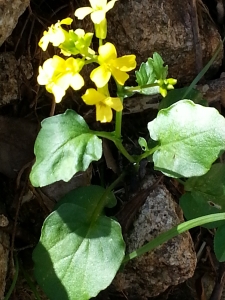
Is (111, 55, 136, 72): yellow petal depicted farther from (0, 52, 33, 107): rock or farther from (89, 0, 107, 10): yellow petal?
(0, 52, 33, 107): rock

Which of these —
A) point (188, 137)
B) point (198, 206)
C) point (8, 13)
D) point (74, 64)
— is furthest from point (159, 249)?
point (8, 13)

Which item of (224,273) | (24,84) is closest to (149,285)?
(224,273)

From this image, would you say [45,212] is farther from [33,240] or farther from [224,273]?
[224,273]

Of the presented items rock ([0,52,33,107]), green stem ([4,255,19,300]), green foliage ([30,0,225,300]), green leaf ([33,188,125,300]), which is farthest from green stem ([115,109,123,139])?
green stem ([4,255,19,300])

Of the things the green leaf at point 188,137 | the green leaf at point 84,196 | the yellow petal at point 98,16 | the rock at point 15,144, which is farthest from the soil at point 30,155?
the yellow petal at point 98,16

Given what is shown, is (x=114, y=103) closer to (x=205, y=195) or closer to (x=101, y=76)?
(x=101, y=76)

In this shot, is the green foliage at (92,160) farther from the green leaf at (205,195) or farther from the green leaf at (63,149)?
the green leaf at (205,195)
